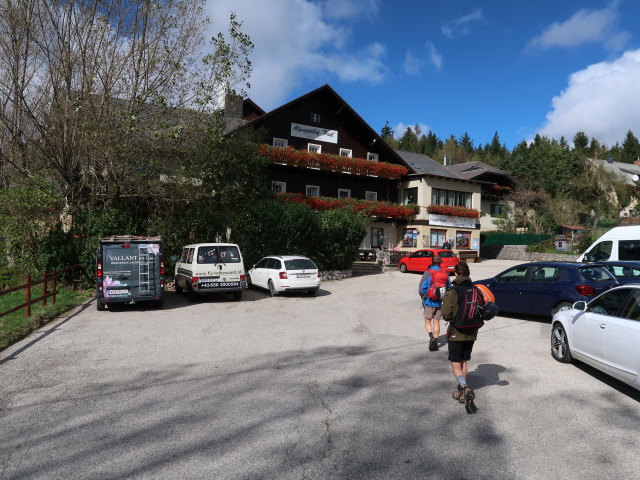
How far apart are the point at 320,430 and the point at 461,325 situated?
203 cm

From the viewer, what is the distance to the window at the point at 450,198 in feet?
118

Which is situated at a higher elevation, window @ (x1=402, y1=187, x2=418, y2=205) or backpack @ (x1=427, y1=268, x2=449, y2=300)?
window @ (x1=402, y1=187, x2=418, y2=205)

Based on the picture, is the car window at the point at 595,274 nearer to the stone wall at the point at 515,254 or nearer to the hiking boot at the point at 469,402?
the hiking boot at the point at 469,402

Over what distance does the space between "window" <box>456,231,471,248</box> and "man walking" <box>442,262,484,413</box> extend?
1271 inches

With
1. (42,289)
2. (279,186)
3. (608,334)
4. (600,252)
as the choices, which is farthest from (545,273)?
(279,186)

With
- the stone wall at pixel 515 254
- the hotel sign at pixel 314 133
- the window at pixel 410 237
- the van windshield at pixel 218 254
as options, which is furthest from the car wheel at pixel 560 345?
the stone wall at pixel 515 254

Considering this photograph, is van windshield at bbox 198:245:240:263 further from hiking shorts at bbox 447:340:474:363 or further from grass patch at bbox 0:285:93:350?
hiking shorts at bbox 447:340:474:363

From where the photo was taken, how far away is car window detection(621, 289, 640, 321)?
5691 millimetres

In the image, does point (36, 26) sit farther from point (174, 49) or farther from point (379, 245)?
point (379, 245)

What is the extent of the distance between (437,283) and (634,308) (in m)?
3.23

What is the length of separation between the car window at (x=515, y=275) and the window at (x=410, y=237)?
75.3ft

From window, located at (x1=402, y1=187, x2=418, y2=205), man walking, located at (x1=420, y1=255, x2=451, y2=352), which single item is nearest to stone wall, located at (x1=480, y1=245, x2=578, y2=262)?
window, located at (x1=402, y1=187, x2=418, y2=205)

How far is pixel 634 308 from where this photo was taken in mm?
5770

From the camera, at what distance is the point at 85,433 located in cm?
466
